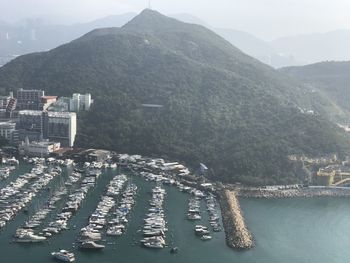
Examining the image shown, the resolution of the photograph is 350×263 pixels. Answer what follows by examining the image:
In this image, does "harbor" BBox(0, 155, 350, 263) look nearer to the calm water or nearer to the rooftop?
the calm water

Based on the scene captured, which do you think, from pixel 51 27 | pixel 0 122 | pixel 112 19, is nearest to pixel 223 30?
pixel 112 19

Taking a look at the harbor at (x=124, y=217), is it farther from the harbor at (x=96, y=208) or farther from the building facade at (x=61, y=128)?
the building facade at (x=61, y=128)

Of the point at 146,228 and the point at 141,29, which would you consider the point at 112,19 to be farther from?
the point at 146,228

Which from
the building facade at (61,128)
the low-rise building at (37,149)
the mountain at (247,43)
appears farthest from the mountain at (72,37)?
the low-rise building at (37,149)

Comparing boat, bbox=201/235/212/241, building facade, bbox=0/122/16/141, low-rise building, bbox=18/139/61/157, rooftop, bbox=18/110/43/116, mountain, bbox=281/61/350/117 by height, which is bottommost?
boat, bbox=201/235/212/241

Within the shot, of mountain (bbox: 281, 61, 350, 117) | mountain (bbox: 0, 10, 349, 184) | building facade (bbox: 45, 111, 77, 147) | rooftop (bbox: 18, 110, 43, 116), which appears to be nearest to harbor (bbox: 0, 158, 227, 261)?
mountain (bbox: 0, 10, 349, 184)
